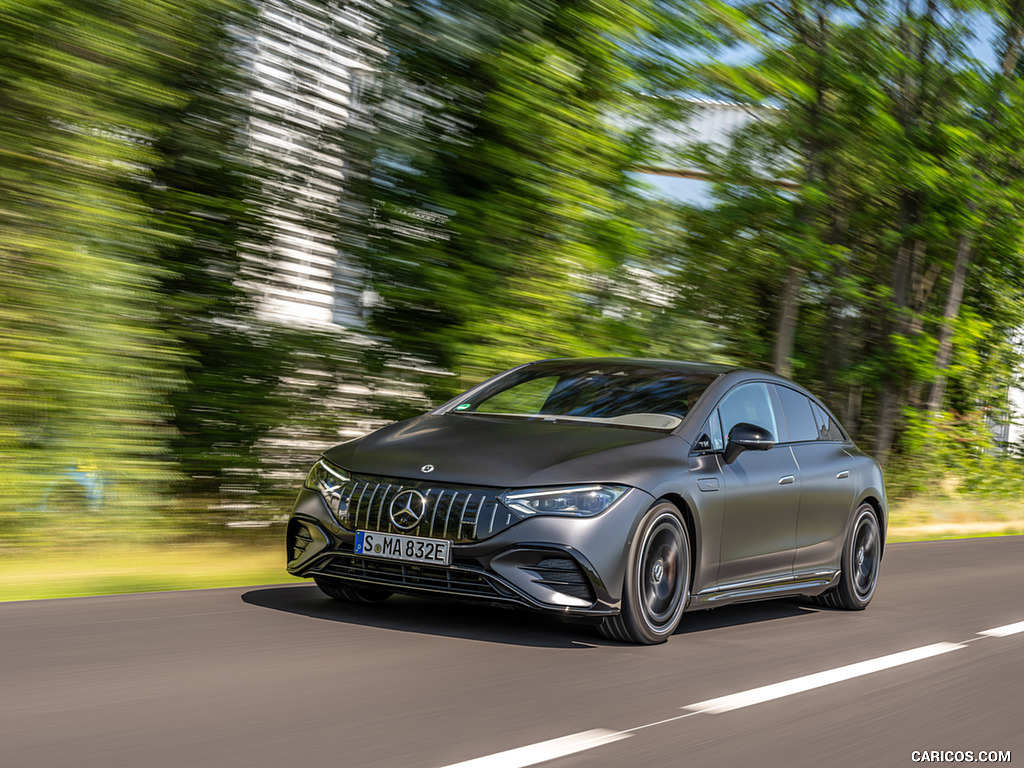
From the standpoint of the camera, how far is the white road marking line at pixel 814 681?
5.28m

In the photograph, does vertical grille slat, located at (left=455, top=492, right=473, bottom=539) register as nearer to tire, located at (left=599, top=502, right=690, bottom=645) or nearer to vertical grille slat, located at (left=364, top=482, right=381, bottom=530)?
vertical grille slat, located at (left=364, top=482, right=381, bottom=530)

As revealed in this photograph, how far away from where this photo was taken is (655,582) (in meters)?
6.41

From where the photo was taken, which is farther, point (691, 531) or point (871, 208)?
point (871, 208)

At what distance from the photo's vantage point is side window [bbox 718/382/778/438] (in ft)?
24.2

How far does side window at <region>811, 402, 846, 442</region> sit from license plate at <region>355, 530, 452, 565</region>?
3.47m

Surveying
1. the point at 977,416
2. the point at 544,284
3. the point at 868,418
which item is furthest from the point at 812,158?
the point at 544,284

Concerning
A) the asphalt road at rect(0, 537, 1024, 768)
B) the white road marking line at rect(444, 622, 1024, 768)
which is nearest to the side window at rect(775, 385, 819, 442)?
the asphalt road at rect(0, 537, 1024, 768)

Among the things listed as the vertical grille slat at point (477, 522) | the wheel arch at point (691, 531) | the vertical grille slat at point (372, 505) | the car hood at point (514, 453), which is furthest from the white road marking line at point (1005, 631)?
the vertical grille slat at point (372, 505)

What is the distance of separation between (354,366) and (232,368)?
1126 mm

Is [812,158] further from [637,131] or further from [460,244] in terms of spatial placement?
[460,244]

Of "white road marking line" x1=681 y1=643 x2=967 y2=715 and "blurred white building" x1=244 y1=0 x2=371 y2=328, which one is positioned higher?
"blurred white building" x1=244 y1=0 x2=371 y2=328

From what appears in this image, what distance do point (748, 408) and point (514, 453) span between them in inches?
77.5

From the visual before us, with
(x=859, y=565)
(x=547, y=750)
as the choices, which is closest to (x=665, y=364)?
(x=859, y=565)

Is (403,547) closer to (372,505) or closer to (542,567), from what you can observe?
(372,505)
